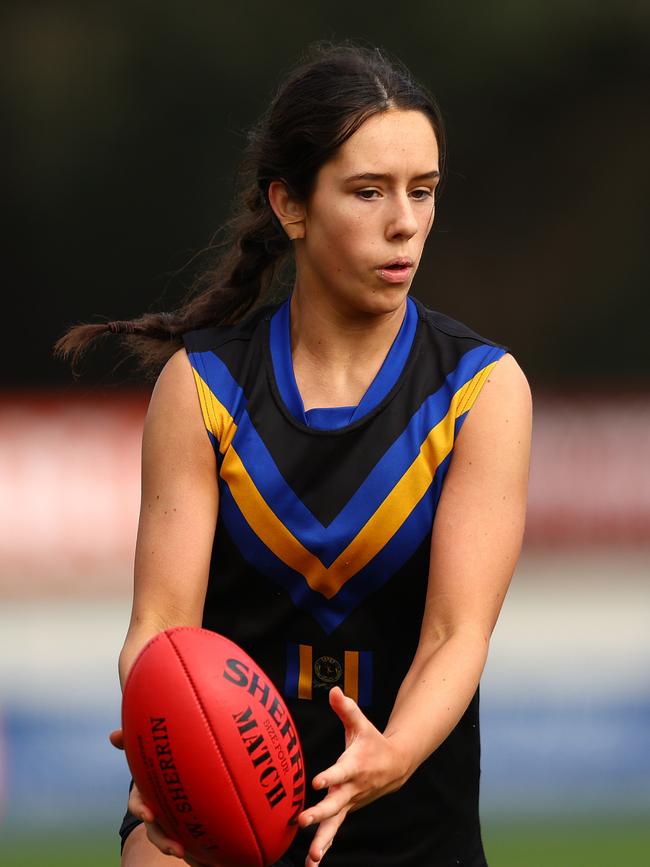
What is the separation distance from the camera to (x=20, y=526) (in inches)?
270

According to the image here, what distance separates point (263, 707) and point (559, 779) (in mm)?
3581

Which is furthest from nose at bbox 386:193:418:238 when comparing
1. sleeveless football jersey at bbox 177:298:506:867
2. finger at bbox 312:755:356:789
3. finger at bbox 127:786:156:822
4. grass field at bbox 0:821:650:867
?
grass field at bbox 0:821:650:867

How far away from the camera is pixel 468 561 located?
9.99 ft

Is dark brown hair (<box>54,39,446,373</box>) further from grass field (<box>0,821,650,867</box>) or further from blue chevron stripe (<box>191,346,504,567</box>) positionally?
grass field (<box>0,821,650,867</box>)

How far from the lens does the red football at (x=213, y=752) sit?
2680 millimetres

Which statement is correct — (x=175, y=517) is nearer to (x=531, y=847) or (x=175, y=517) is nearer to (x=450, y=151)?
(x=531, y=847)

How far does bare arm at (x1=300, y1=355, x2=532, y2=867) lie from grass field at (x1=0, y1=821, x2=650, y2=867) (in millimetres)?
2627

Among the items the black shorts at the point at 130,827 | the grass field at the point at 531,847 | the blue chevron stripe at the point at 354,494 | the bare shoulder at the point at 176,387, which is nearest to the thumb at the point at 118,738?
the black shorts at the point at 130,827

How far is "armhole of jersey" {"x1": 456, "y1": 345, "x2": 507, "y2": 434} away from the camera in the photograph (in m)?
3.12

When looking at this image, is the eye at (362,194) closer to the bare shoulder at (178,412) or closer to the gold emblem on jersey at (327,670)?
the bare shoulder at (178,412)

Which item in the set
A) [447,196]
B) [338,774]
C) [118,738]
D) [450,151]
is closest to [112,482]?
[447,196]

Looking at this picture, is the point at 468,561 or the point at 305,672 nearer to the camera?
the point at 468,561

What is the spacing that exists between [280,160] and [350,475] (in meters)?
0.62

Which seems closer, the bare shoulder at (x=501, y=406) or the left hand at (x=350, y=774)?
the left hand at (x=350, y=774)
